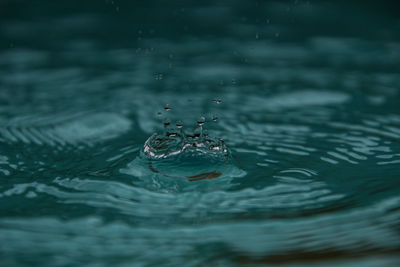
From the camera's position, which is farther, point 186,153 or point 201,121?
point 201,121

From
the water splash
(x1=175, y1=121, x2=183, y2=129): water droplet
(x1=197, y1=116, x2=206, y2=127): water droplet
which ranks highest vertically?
(x1=197, y1=116, x2=206, y2=127): water droplet

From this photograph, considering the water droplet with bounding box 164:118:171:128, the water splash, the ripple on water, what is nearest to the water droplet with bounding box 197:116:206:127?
the water splash

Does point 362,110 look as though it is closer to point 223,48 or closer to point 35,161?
point 223,48

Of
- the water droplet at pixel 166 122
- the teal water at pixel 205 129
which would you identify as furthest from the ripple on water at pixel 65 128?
the water droplet at pixel 166 122

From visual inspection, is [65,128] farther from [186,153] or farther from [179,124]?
[186,153]

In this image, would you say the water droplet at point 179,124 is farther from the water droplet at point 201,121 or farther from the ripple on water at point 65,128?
the ripple on water at point 65,128

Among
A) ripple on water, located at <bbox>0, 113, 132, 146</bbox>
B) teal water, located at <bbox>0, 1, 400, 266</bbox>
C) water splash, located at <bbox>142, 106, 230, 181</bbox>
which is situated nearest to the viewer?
teal water, located at <bbox>0, 1, 400, 266</bbox>

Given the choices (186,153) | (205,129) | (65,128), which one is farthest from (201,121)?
(65,128)

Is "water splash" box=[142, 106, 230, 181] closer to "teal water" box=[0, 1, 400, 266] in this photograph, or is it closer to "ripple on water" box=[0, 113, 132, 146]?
"teal water" box=[0, 1, 400, 266]

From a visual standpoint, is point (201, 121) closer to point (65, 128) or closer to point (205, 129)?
point (205, 129)
